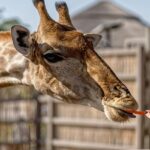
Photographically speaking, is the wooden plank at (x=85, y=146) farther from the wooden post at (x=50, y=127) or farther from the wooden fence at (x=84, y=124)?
the wooden post at (x=50, y=127)

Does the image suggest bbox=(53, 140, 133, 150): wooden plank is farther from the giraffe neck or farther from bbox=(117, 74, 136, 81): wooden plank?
the giraffe neck

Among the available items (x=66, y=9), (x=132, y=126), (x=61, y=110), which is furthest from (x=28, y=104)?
(x=66, y=9)

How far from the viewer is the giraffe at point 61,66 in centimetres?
529

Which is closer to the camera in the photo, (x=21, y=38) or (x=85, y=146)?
(x=21, y=38)

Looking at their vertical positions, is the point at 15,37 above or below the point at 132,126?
above

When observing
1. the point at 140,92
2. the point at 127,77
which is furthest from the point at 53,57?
the point at 127,77

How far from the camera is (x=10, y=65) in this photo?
585 centimetres

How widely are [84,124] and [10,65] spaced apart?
17.8ft

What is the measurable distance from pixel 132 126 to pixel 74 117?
108 centimetres

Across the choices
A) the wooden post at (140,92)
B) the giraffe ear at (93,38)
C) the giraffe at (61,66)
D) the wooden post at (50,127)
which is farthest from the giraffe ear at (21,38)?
the wooden post at (50,127)

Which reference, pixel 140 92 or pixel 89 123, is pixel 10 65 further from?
pixel 89 123

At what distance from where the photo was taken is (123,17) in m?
34.9

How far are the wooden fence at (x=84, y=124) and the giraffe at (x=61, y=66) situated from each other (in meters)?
4.60

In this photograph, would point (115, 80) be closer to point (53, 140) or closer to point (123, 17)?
point (53, 140)
